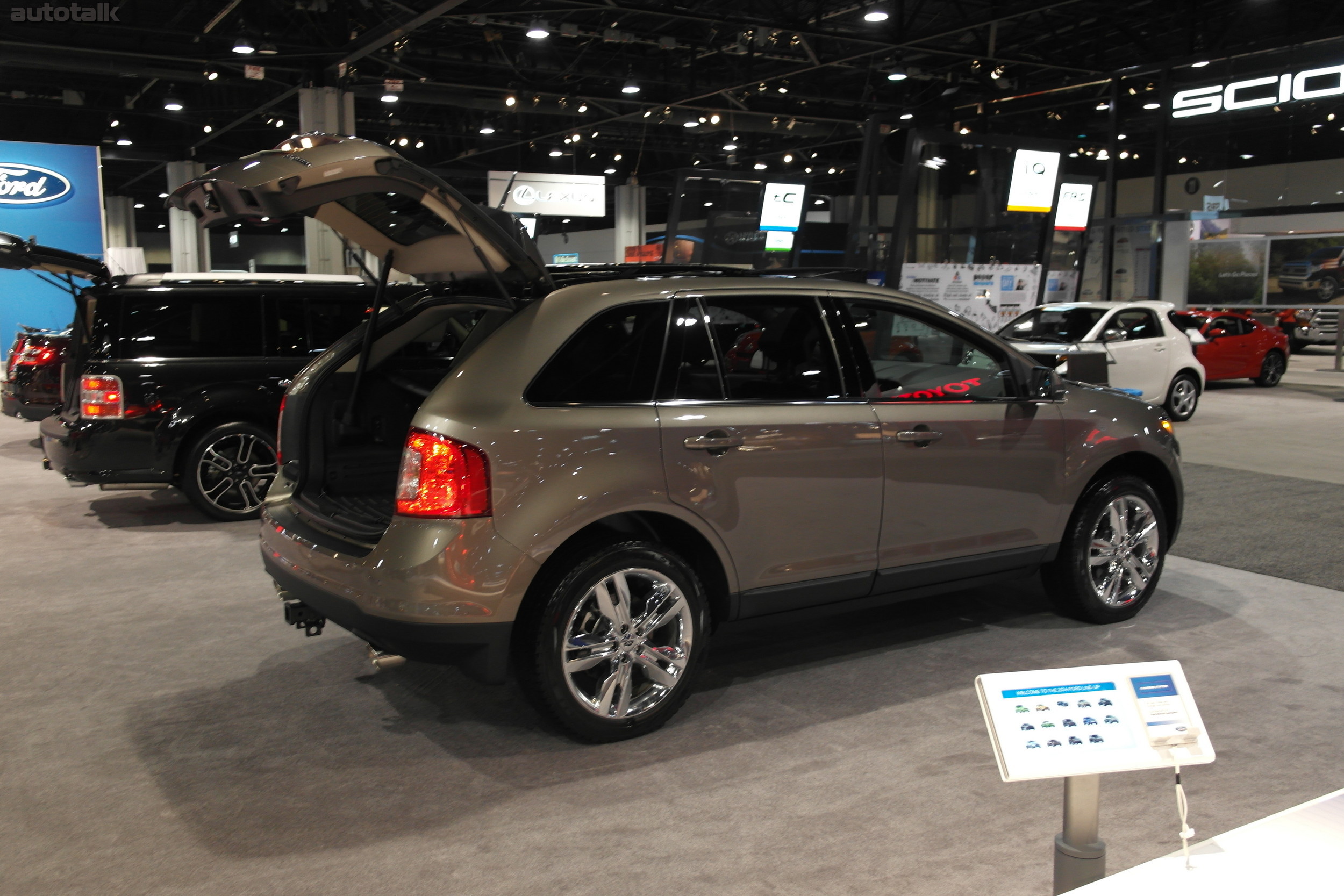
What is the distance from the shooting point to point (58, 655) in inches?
181

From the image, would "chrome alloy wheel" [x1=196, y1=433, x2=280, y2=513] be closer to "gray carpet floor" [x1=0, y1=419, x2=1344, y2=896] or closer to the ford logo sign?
"gray carpet floor" [x1=0, y1=419, x2=1344, y2=896]

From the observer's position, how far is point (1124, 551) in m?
4.95

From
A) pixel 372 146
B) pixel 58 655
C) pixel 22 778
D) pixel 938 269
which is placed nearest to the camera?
pixel 372 146

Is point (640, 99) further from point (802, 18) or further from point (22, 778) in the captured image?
point (22, 778)

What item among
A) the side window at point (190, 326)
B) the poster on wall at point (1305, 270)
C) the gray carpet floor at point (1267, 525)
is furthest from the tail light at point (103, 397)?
the poster on wall at point (1305, 270)

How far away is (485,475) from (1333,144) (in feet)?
70.2

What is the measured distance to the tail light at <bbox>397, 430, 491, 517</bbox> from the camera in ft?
10.8

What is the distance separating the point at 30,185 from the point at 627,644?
17.7m

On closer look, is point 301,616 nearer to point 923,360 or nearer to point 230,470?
point 923,360

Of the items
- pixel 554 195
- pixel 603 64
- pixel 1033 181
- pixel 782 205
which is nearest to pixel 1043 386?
pixel 1033 181

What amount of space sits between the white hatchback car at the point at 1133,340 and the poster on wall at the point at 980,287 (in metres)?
0.77

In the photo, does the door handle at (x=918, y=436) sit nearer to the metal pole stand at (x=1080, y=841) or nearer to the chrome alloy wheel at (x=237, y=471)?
the metal pole stand at (x=1080, y=841)

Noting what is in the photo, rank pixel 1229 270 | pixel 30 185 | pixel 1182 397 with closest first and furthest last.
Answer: pixel 1182 397 < pixel 30 185 < pixel 1229 270

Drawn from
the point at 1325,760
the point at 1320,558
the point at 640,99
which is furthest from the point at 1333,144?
the point at 1325,760
